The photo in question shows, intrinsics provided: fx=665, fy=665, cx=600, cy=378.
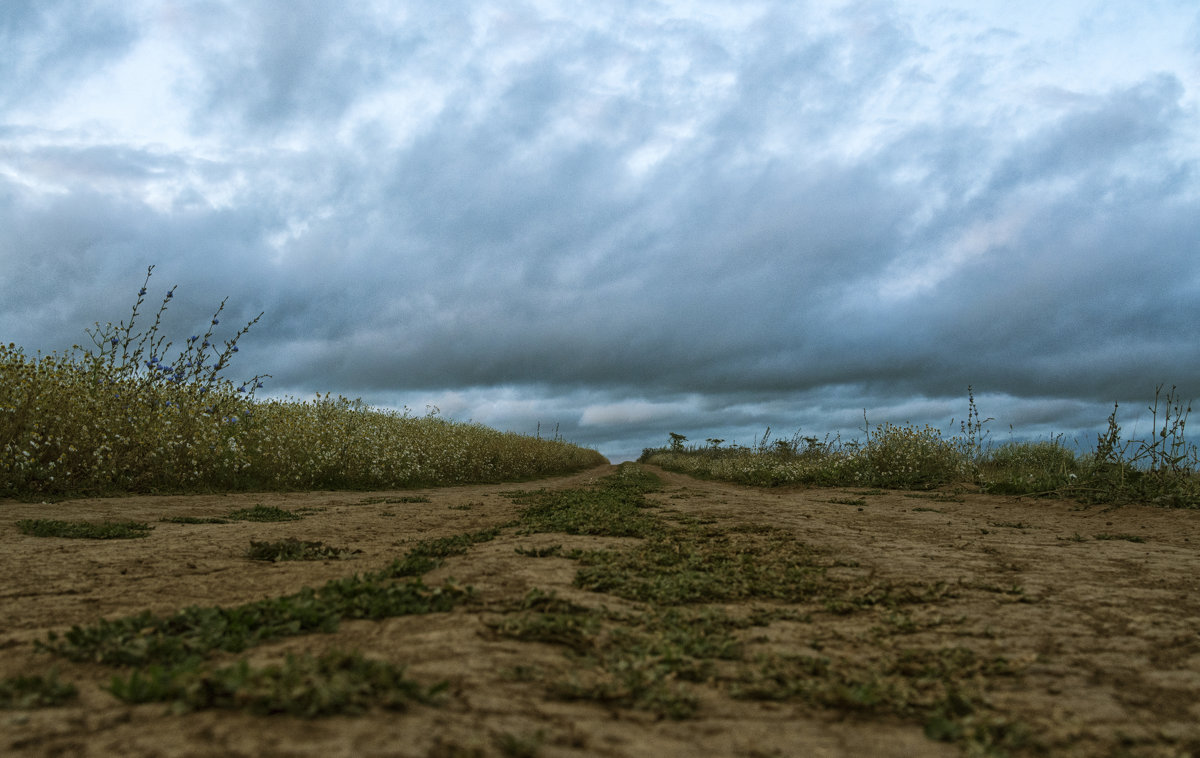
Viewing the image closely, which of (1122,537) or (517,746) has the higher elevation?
(517,746)

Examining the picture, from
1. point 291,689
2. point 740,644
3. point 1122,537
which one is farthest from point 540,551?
point 1122,537

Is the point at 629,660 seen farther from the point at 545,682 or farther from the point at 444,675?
the point at 444,675

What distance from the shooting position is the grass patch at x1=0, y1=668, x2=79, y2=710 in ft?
5.54

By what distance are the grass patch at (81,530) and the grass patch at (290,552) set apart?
5.28 feet

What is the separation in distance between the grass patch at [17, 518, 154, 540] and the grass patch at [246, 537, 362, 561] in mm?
1608

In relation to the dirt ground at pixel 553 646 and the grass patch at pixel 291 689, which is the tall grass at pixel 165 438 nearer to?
the dirt ground at pixel 553 646

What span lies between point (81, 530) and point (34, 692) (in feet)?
13.7

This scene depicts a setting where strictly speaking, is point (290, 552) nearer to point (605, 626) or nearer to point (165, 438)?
point (605, 626)

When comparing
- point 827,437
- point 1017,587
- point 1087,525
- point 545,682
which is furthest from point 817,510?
point 827,437

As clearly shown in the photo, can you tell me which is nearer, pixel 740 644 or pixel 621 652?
pixel 621 652

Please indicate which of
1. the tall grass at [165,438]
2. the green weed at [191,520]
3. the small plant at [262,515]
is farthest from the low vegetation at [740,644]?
the tall grass at [165,438]

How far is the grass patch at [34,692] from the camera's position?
66.5 inches

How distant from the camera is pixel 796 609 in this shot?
122 inches

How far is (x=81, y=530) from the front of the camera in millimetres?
5090
